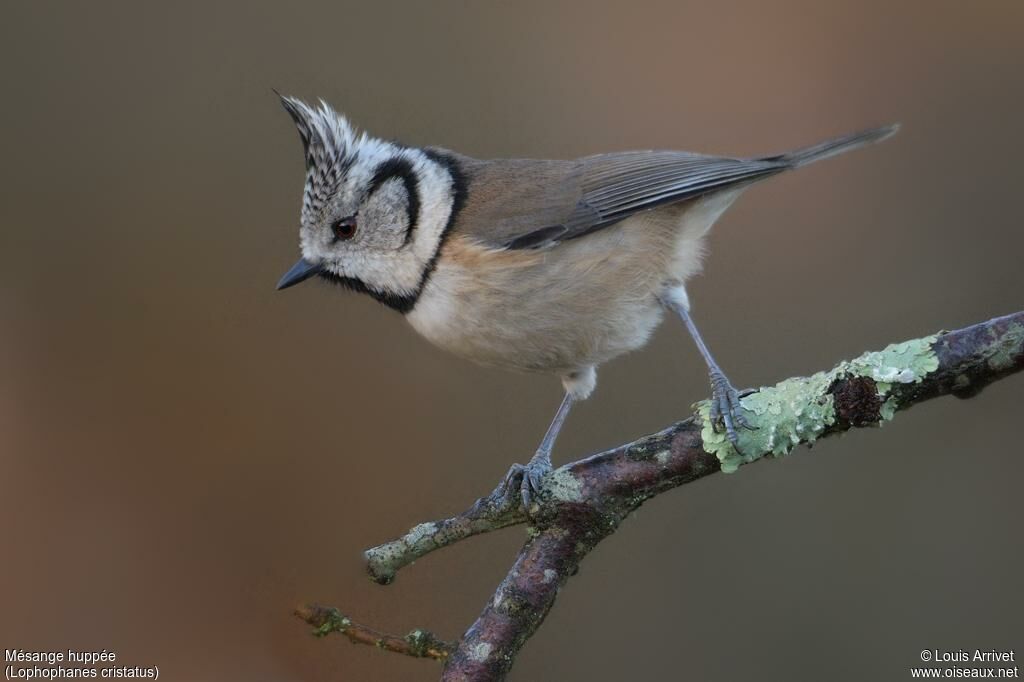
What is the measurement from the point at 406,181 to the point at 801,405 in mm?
1672

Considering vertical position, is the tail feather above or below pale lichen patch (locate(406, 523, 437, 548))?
above

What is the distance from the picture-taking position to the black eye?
3.45 meters

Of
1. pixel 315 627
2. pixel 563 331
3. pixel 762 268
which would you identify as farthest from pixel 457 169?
pixel 315 627

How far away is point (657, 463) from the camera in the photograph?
2539 millimetres

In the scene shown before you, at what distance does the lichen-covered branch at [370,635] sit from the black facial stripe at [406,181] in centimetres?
141

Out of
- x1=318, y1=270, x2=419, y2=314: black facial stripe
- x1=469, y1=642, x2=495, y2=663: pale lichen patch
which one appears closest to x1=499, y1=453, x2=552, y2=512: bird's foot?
x1=469, y1=642, x2=495, y2=663: pale lichen patch

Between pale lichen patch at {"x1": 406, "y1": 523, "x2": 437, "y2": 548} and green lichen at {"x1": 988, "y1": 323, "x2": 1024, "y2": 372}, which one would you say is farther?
pale lichen patch at {"x1": 406, "y1": 523, "x2": 437, "y2": 548}

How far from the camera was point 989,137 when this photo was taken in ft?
14.6

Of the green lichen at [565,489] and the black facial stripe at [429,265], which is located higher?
the black facial stripe at [429,265]

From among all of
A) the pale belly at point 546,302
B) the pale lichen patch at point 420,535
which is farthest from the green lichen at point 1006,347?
the pale lichen patch at point 420,535

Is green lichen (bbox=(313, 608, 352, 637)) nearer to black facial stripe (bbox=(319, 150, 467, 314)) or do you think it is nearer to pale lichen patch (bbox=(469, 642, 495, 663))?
pale lichen patch (bbox=(469, 642, 495, 663))

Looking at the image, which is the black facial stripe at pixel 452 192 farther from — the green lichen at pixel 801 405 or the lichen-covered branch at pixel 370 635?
the lichen-covered branch at pixel 370 635

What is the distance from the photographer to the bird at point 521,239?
321 cm

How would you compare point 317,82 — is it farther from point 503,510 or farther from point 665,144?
point 503,510
